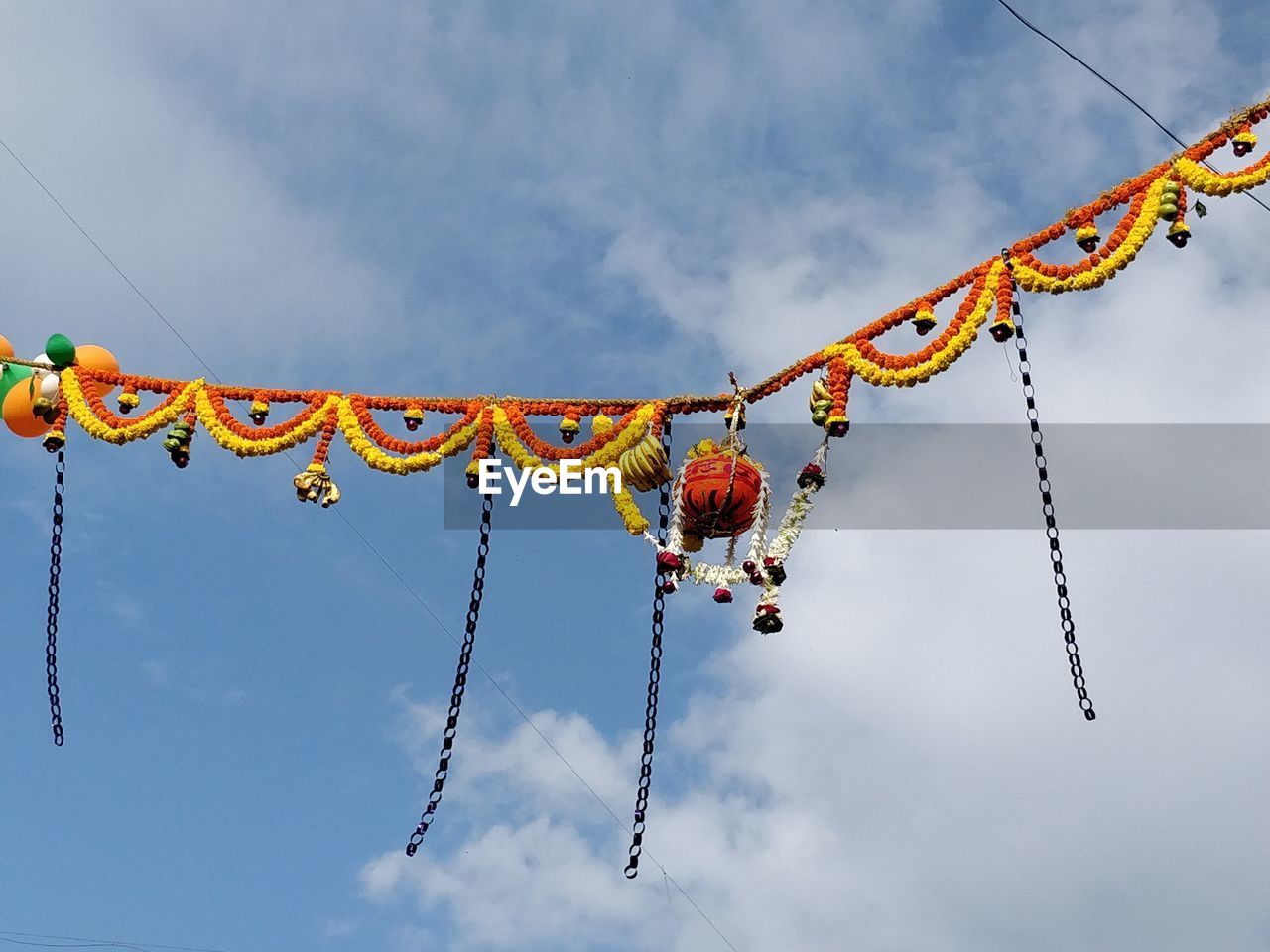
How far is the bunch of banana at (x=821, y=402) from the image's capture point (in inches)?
386

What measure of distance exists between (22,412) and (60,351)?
1.59 ft

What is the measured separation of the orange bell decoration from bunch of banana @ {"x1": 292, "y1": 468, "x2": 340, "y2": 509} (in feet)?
7.24

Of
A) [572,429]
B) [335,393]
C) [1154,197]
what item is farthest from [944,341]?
[335,393]

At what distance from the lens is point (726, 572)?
10.2 m

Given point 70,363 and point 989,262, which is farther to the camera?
point 70,363

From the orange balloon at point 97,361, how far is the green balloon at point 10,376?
0.37 metres

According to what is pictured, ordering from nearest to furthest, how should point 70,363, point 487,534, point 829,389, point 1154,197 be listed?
1. point 1154,197
2. point 829,389
3. point 487,534
4. point 70,363

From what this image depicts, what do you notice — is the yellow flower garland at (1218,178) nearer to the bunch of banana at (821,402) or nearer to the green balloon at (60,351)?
the bunch of banana at (821,402)

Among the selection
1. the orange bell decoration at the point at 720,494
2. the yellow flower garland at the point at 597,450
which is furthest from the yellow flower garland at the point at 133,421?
the orange bell decoration at the point at 720,494

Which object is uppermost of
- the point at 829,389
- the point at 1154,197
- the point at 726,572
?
the point at 1154,197

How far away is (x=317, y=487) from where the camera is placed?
1082 cm

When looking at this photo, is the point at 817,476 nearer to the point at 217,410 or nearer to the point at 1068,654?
the point at 1068,654

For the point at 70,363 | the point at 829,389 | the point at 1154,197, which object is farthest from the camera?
the point at 70,363

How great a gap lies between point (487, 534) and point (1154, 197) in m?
4.23
